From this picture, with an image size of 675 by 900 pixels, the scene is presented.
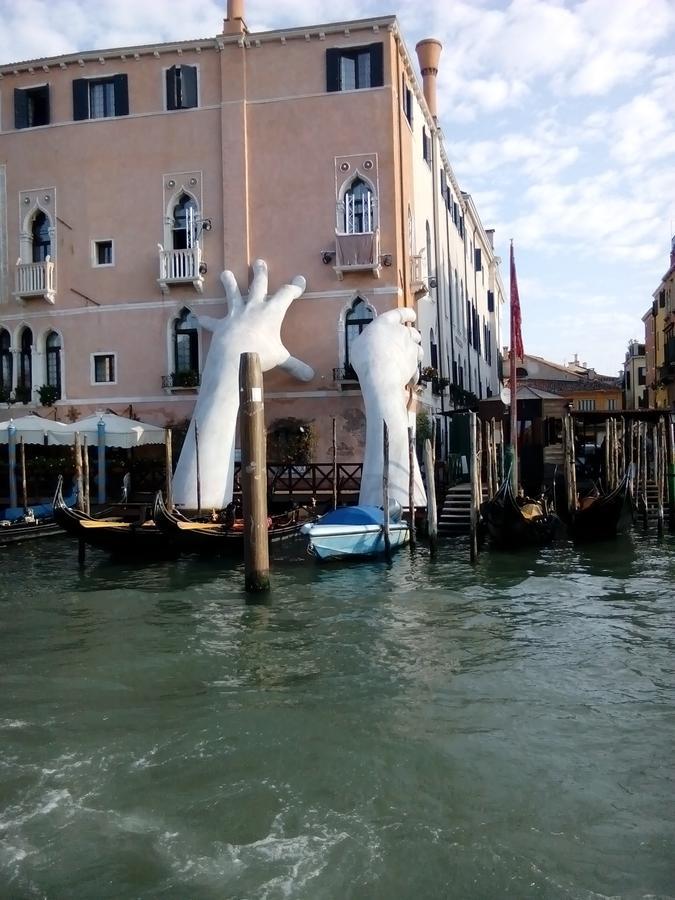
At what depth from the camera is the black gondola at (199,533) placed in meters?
12.0

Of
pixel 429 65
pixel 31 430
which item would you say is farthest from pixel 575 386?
pixel 31 430

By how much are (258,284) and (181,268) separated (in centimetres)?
195

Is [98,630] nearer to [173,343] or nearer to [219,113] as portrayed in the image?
[173,343]

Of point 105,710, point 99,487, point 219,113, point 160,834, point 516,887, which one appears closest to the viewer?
point 516,887

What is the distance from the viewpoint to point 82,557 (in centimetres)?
1223

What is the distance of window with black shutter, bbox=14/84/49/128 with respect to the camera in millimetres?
18625

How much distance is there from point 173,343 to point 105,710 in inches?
508

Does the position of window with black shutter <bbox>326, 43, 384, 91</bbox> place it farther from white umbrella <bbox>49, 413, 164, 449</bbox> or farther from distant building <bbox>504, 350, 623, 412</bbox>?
distant building <bbox>504, 350, 623, 412</bbox>

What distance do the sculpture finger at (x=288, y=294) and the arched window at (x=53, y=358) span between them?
17.1 ft

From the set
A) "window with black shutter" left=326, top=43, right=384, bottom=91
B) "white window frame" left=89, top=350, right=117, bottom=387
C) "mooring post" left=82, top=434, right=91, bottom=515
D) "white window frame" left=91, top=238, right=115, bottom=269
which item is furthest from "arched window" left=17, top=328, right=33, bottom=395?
"window with black shutter" left=326, top=43, right=384, bottom=91

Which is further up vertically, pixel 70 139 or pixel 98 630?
pixel 70 139

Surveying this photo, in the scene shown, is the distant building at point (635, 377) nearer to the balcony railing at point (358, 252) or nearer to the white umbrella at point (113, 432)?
the balcony railing at point (358, 252)

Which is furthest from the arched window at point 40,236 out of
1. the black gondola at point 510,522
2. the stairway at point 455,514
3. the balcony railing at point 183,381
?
the black gondola at point 510,522

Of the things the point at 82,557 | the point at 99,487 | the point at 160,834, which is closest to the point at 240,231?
the point at 99,487
